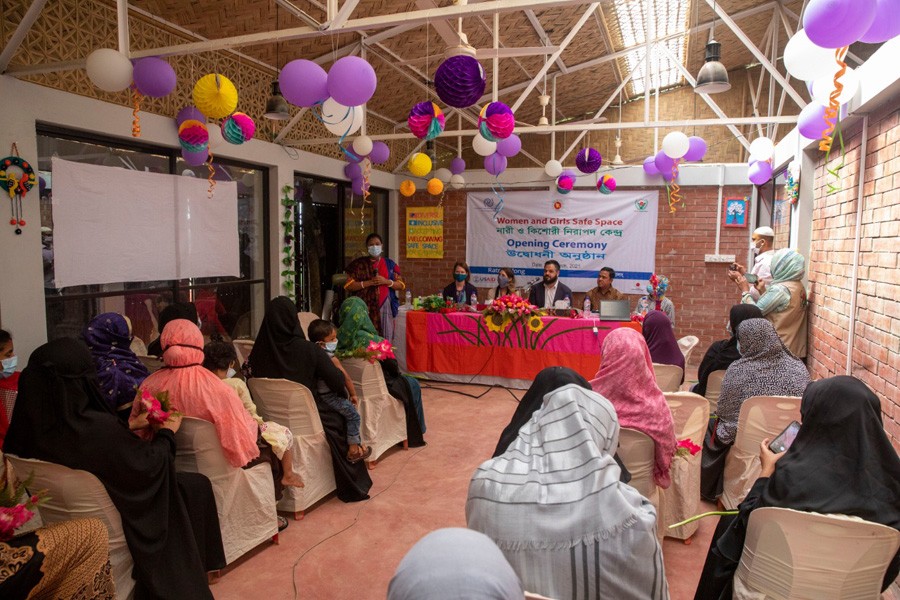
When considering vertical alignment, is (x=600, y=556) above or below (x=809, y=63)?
below

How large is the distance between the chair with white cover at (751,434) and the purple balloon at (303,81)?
3121mm

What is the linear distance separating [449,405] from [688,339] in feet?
8.02

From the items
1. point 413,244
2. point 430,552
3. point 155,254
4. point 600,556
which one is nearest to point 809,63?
point 600,556

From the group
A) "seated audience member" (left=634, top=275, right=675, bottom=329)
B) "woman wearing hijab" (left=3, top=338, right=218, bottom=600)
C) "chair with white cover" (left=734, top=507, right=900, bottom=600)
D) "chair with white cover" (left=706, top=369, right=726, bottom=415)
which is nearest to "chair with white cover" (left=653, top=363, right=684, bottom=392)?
"chair with white cover" (left=706, top=369, right=726, bottom=415)

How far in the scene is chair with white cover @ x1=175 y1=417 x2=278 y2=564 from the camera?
112 inches

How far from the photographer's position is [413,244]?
9.48 metres

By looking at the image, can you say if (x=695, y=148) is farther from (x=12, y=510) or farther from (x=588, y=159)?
(x=12, y=510)

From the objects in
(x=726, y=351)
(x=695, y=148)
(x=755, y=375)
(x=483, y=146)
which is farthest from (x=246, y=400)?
(x=695, y=148)

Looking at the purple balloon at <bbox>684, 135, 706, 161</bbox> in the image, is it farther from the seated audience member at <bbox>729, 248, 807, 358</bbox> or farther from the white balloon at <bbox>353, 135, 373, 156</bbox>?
the white balloon at <bbox>353, 135, 373, 156</bbox>

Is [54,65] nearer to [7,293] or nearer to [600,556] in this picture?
[7,293]

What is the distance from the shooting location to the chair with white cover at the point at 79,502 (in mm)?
2225

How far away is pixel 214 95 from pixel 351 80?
0.90m

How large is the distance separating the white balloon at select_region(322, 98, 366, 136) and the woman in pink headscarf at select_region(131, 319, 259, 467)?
1.99 meters

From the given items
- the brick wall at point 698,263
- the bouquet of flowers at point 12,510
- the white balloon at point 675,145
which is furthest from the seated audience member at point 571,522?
the brick wall at point 698,263
